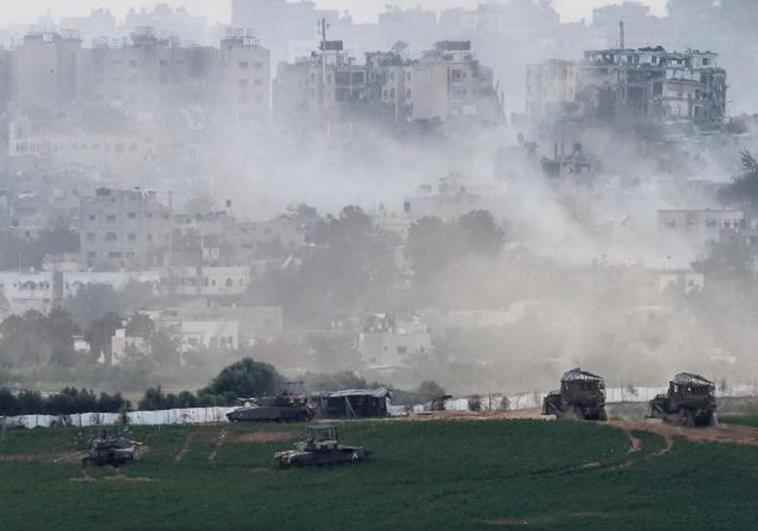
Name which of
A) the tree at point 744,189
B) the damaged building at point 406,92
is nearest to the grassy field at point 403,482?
the tree at point 744,189

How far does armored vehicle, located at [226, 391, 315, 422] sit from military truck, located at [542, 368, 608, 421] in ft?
10.5

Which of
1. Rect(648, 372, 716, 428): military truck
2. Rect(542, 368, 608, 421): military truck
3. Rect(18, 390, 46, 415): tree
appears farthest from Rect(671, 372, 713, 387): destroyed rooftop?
Rect(18, 390, 46, 415): tree

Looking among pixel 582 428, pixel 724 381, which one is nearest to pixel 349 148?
pixel 724 381

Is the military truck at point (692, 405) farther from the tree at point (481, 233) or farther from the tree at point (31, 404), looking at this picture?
the tree at point (481, 233)

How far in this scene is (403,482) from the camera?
39.9 m

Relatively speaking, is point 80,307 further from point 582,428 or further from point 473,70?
point 473,70

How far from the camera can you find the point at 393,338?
6319 centimetres

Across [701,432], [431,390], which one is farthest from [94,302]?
[701,432]

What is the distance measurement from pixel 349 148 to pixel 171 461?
58788 mm

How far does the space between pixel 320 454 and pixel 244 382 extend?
9.25 meters

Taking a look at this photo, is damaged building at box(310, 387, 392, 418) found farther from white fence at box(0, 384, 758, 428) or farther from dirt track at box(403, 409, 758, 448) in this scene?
dirt track at box(403, 409, 758, 448)

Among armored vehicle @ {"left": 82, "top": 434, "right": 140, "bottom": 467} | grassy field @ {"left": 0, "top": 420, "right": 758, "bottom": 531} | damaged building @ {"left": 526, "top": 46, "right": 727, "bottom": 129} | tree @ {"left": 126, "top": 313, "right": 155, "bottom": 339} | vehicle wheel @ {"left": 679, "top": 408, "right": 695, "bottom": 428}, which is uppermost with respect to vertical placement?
damaged building @ {"left": 526, "top": 46, "right": 727, "bottom": 129}

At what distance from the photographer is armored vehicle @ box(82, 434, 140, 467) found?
41156 mm

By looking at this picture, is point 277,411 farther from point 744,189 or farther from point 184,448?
point 744,189
